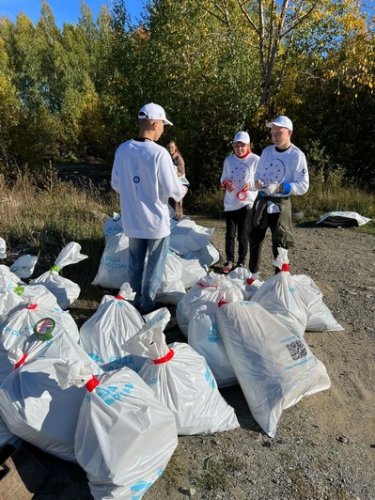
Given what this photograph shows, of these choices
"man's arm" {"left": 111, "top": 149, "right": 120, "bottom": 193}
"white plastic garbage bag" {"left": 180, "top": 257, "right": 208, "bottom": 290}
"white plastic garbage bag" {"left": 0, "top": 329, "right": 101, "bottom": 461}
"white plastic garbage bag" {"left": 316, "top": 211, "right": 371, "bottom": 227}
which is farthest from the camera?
"white plastic garbage bag" {"left": 316, "top": 211, "right": 371, "bottom": 227}

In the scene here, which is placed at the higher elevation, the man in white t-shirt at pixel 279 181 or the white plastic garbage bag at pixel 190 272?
the man in white t-shirt at pixel 279 181

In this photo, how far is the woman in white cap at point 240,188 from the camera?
414 centimetres

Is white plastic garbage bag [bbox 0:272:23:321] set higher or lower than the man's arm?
lower

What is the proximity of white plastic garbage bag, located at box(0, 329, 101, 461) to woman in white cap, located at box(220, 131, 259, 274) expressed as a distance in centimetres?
257

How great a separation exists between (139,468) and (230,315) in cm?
110

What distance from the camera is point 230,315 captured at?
2674 mm

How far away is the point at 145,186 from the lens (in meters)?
3.01

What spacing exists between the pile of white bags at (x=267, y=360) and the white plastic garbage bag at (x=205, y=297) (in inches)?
6.8

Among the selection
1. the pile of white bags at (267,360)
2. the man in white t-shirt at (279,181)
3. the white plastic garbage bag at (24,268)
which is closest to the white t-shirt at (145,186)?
the pile of white bags at (267,360)

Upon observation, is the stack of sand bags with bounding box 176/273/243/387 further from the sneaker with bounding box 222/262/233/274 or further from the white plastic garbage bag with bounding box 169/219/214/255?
the white plastic garbage bag with bounding box 169/219/214/255

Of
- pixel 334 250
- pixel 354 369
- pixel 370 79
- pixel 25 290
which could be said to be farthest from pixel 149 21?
pixel 354 369

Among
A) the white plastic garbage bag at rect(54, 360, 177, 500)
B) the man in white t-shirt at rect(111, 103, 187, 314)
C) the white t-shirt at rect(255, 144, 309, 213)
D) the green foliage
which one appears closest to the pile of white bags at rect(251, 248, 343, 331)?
the white t-shirt at rect(255, 144, 309, 213)

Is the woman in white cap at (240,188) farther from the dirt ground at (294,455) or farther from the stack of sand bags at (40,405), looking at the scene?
the stack of sand bags at (40,405)

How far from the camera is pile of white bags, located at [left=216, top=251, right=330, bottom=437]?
233cm
